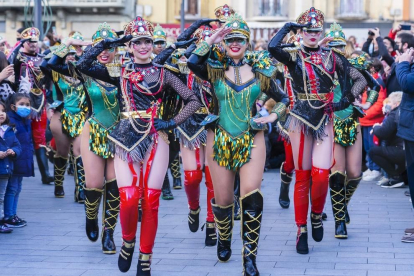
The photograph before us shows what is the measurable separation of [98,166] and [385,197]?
4.86 meters

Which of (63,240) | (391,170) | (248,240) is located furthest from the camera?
(391,170)

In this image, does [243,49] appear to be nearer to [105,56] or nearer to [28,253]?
[105,56]

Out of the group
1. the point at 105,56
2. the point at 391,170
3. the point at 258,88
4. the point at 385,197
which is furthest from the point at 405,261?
the point at 391,170

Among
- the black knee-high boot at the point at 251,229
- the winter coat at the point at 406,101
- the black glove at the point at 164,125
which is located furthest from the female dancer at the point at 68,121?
the winter coat at the point at 406,101

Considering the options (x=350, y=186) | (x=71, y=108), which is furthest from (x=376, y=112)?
(x=71, y=108)

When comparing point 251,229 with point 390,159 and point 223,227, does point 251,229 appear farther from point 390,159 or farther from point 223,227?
point 390,159

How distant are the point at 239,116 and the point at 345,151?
2015mm

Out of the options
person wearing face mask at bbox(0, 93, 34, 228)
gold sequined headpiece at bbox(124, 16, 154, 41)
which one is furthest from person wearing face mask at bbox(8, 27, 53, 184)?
gold sequined headpiece at bbox(124, 16, 154, 41)

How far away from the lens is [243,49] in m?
6.63

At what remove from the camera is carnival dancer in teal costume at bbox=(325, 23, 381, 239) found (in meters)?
8.02

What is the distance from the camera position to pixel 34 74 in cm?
1141

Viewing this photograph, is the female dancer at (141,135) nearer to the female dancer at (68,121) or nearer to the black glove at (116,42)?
the black glove at (116,42)

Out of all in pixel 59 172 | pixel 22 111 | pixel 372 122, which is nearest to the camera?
pixel 22 111

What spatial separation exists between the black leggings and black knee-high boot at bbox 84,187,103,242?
5.40m
